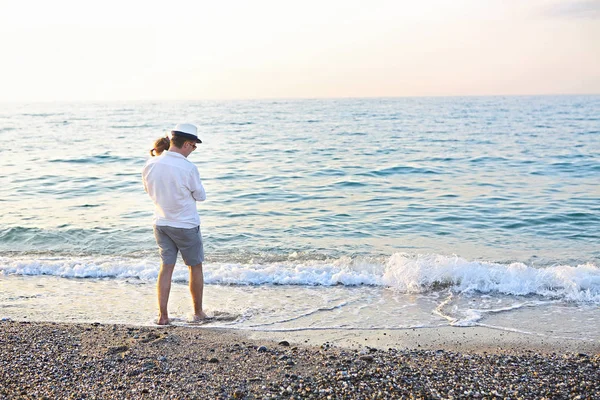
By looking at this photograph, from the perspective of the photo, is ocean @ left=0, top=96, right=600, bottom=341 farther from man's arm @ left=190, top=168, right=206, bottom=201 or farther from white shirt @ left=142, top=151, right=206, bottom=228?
man's arm @ left=190, top=168, right=206, bottom=201

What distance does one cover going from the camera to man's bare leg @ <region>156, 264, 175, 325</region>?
5961 millimetres

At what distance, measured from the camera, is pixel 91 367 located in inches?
179

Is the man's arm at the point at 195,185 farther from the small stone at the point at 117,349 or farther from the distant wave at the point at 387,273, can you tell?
the distant wave at the point at 387,273

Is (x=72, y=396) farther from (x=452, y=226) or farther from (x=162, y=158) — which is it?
(x=452, y=226)

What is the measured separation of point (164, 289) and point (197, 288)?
33 cm

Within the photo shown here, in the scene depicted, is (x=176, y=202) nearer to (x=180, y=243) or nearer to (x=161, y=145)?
(x=180, y=243)

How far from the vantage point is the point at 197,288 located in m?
6.09

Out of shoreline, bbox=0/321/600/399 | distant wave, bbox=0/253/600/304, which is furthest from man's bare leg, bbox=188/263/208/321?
distant wave, bbox=0/253/600/304

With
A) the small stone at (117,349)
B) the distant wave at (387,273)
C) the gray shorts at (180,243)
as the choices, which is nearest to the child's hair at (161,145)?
the gray shorts at (180,243)

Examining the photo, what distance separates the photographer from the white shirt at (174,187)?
5.59 meters

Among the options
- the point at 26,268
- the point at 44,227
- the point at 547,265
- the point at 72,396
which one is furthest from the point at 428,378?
the point at 44,227

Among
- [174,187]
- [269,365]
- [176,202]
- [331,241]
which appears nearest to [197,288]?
[176,202]

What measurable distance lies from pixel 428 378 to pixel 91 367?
253 centimetres

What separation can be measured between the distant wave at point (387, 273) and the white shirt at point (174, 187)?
2227 mm
